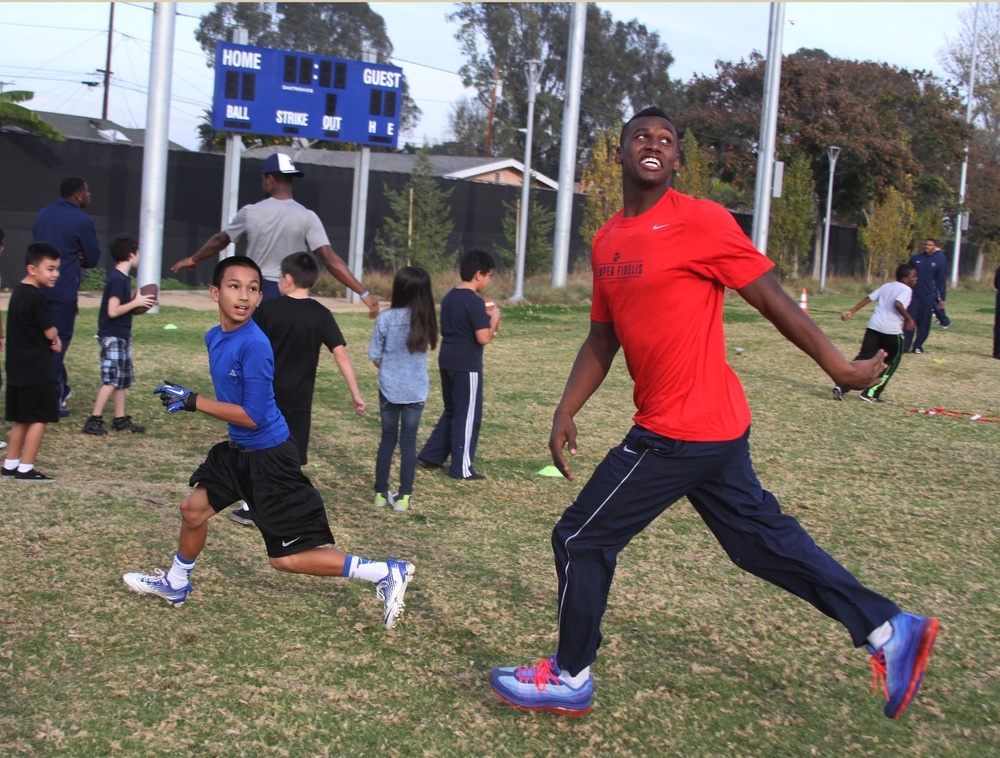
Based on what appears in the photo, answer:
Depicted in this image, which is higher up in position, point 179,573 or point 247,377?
point 247,377

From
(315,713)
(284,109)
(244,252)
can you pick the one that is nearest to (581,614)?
(315,713)


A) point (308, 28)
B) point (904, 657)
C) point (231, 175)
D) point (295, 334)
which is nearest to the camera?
point (904, 657)

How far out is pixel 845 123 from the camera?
130ft

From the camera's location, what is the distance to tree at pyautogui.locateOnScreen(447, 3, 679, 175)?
5956 cm

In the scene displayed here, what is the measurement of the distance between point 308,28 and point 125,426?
55942mm

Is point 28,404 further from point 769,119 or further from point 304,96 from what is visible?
point 769,119

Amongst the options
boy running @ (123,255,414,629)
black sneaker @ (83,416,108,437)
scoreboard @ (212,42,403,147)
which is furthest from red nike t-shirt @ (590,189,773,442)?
scoreboard @ (212,42,403,147)

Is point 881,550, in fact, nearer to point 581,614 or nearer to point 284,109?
point 581,614

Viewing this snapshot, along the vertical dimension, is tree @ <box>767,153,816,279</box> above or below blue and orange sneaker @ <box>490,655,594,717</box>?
above

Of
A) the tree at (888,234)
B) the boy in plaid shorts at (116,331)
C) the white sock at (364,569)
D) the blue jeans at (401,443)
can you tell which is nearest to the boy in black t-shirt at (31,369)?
the boy in plaid shorts at (116,331)

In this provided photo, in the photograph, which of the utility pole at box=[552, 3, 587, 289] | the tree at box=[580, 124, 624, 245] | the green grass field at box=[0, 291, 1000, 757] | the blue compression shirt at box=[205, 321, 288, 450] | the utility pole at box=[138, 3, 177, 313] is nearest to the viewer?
the green grass field at box=[0, 291, 1000, 757]

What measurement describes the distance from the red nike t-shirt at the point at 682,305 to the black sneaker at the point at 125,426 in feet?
19.4

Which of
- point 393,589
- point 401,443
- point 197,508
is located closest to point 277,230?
point 401,443

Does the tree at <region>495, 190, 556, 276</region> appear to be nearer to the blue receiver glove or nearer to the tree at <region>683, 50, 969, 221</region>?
the tree at <region>683, 50, 969, 221</region>
